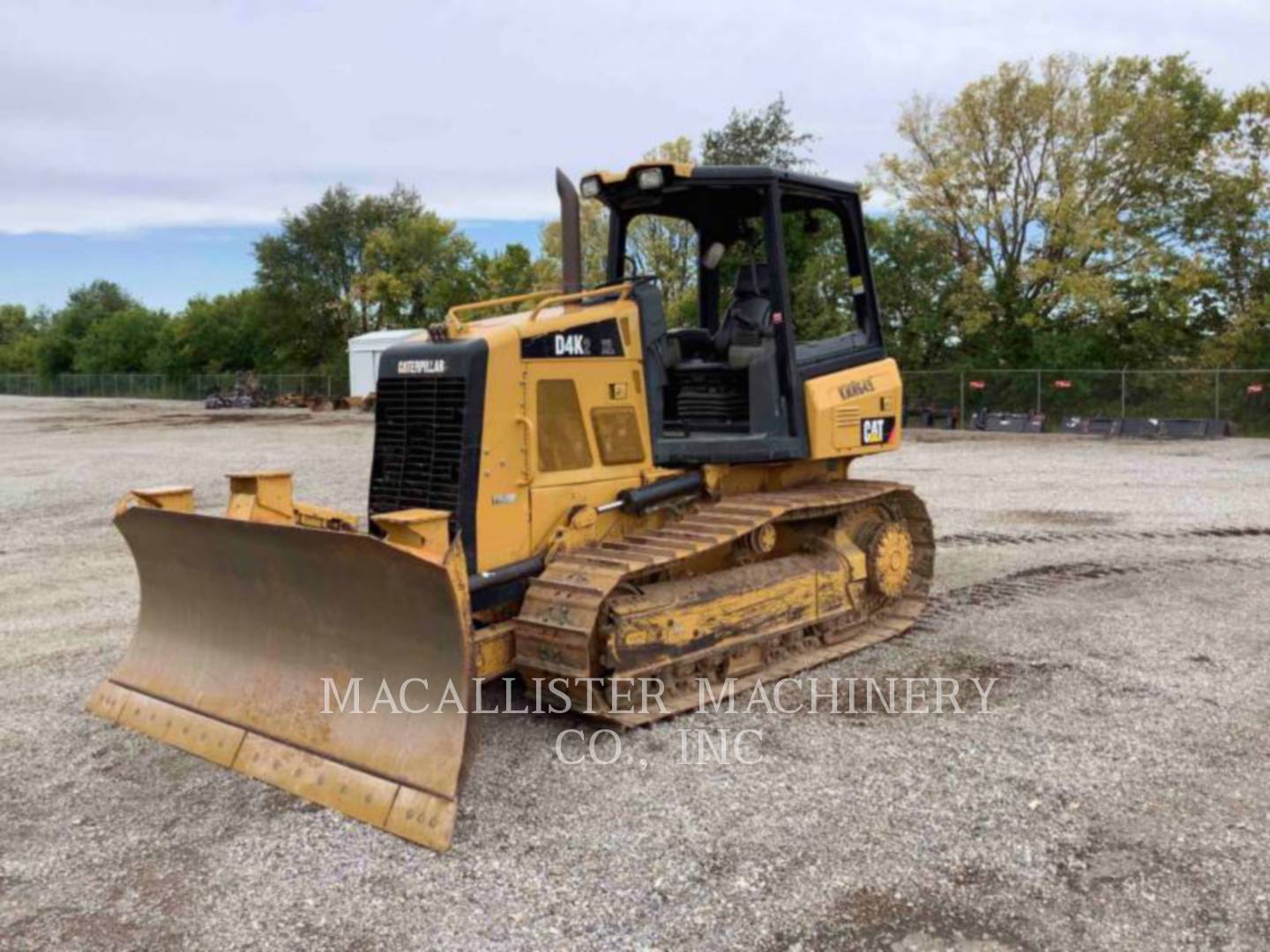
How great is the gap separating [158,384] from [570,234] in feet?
219

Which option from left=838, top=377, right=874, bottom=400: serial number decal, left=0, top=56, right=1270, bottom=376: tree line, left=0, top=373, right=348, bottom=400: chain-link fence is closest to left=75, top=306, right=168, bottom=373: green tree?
left=0, top=373, right=348, bottom=400: chain-link fence

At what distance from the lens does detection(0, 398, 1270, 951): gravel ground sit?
3549 mm

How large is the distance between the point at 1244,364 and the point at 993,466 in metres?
12.3

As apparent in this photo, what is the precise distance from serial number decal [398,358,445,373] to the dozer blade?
1.19 metres

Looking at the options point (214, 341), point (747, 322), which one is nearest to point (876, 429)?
point (747, 322)

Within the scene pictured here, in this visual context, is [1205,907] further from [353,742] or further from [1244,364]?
[1244,364]

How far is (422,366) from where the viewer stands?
5.51 meters

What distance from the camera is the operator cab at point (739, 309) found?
618 cm

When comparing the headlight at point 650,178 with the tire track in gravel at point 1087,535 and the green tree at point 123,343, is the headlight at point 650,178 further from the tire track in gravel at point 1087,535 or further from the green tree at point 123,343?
the green tree at point 123,343

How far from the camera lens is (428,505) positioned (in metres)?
5.41

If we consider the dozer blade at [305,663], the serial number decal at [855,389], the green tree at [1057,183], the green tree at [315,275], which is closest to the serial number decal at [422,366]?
the dozer blade at [305,663]

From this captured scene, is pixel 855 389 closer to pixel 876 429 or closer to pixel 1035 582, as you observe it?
pixel 876 429

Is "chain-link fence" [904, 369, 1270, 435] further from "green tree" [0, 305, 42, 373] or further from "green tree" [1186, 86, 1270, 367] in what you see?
"green tree" [0, 305, 42, 373]

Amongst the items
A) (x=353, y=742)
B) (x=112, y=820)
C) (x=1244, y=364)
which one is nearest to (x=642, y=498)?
(x=353, y=742)
